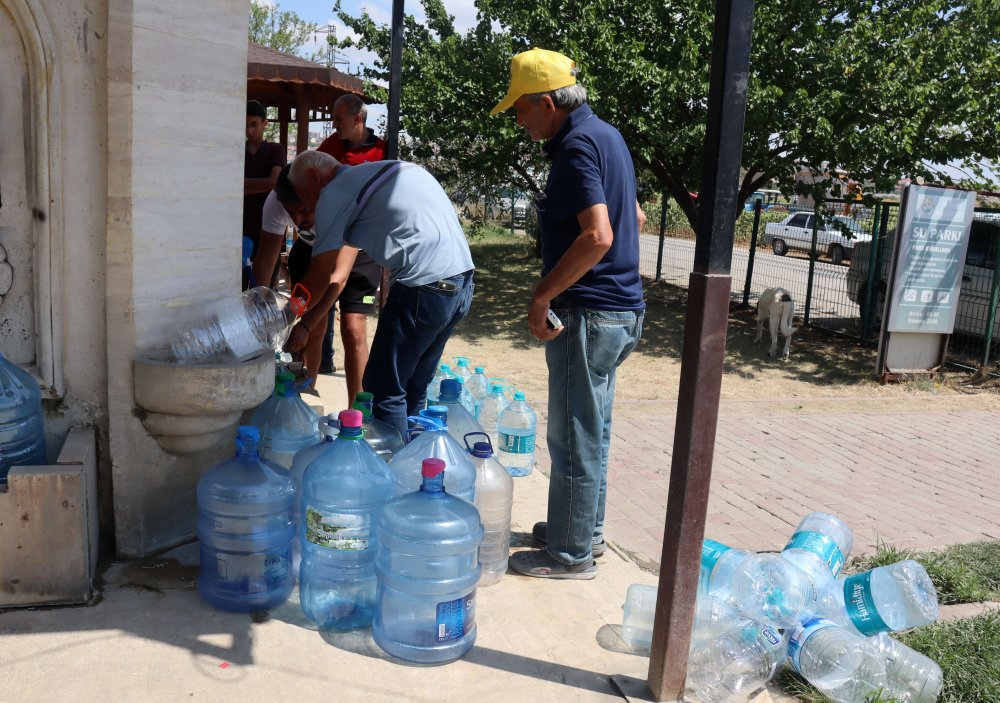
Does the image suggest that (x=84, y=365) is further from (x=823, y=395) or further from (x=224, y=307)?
(x=823, y=395)

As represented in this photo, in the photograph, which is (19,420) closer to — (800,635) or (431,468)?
(431,468)

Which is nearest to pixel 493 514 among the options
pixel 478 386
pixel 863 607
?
pixel 863 607

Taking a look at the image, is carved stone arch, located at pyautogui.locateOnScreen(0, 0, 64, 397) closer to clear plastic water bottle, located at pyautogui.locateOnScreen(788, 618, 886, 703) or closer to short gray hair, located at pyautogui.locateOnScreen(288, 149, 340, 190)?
short gray hair, located at pyautogui.locateOnScreen(288, 149, 340, 190)

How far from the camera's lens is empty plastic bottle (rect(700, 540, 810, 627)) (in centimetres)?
326

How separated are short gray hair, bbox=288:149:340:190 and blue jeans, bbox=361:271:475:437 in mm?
661

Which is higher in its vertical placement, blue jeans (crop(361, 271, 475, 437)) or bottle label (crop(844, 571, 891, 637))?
blue jeans (crop(361, 271, 475, 437))

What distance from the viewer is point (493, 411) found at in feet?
17.5

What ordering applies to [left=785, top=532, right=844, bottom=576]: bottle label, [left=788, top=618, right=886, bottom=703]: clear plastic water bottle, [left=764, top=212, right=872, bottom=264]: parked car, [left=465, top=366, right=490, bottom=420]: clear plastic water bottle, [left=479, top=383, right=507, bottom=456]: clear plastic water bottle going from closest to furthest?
[left=788, top=618, right=886, bottom=703]: clear plastic water bottle → [left=785, top=532, right=844, bottom=576]: bottle label → [left=479, top=383, right=507, bottom=456]: clear plastic water bottle → [left=465, top=366, right=490, bottom=420]: clear plastic water bottle → [left=764, top=212, right=872, bottom=264]: parked car

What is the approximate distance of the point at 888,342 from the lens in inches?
379

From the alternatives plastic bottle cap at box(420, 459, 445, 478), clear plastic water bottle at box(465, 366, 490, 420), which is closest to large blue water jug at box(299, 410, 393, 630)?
plastic bottle cap at box(420, 459, 445, 478)

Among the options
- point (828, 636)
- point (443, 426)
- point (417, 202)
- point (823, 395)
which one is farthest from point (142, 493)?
point (823, 395)

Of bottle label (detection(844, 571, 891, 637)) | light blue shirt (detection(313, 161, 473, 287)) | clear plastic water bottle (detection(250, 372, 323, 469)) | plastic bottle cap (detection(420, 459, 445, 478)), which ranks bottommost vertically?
bottle label (detection(844, 571, 891, 637))

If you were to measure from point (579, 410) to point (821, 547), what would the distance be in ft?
4.08

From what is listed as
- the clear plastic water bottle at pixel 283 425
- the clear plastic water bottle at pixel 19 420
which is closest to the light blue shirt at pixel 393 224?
the clear plastic water bottle at pixel 283 425
